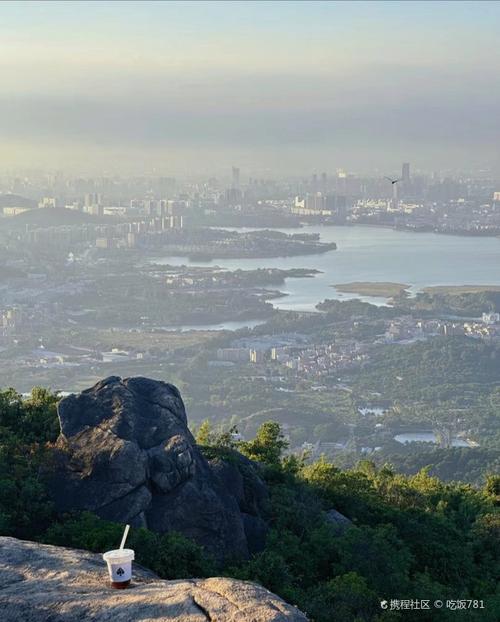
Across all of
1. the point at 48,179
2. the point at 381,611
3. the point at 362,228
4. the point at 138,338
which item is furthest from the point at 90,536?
the point at 48,179

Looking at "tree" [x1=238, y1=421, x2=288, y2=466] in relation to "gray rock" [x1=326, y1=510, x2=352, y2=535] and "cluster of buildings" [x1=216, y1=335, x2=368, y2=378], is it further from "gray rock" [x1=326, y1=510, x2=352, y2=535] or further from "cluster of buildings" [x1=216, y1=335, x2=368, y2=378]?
"cluster of buildings" [x1=216, y1=335, x2=368, y2=378]

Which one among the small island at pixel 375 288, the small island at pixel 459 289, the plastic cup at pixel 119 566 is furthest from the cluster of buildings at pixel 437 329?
the plastic cup at pixel 119 566

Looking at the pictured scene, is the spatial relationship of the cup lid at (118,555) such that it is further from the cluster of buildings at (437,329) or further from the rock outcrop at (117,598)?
the cluster of buildings at (437,329)

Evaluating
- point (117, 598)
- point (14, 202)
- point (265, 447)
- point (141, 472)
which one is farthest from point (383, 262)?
point (117, 598)

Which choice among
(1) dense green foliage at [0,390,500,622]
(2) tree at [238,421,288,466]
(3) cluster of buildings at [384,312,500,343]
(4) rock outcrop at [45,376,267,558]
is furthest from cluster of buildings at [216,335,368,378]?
(4) rock outcrop at [45,376,267,558]

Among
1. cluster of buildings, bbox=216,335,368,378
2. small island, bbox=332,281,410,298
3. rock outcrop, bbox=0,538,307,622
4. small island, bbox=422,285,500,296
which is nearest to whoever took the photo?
rock outcrop, bbox=0,538,307,622

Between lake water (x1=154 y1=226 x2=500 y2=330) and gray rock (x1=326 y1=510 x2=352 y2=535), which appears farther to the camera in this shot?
lake water (x1=154 y1=226 x2=500 y2=330)
